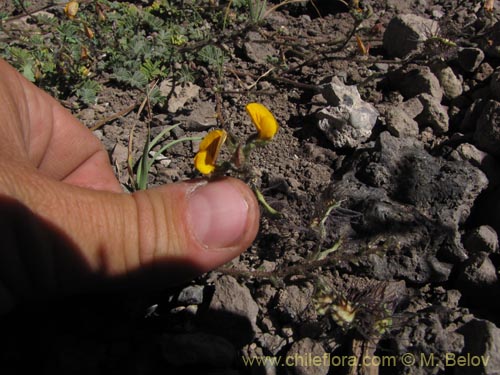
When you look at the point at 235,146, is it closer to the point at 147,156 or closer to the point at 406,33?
the point at 147,156

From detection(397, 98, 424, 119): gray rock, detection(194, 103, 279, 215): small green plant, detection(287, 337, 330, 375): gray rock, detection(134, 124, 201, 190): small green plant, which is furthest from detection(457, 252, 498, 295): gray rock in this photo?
detection(134, 124, 201, 190): small green plant

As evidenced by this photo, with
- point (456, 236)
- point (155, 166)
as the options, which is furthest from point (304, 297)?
point (155, 166)

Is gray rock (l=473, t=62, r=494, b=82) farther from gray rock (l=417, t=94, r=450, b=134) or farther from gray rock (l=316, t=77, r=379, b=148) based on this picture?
gray rock (l=316, t=77, r=379, b=148)

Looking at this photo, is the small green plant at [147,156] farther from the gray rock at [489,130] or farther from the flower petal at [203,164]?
the gray rock at [489,130]

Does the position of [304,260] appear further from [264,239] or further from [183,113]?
[183,113]

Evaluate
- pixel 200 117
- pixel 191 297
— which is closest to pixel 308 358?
pixel 191 297
